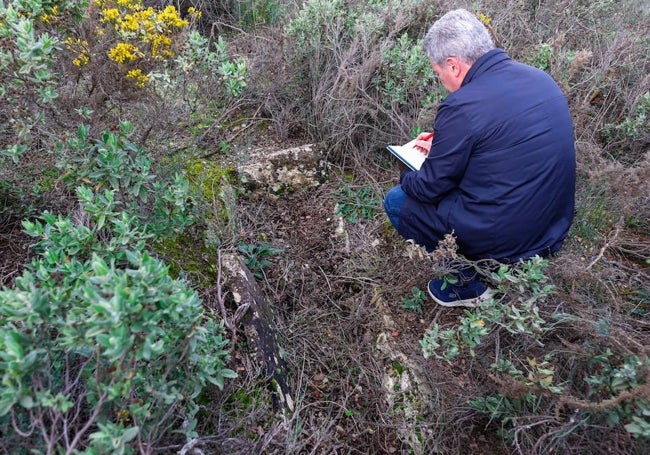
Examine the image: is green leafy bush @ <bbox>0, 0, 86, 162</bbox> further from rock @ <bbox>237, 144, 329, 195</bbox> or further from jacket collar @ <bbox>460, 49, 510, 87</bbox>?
jacket collar @ <bbox>460, 49, 510, 87</bbox>

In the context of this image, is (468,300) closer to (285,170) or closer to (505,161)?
(505,161)

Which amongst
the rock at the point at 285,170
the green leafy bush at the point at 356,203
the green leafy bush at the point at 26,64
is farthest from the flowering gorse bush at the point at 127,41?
the green leafy bush at the point at 356,203

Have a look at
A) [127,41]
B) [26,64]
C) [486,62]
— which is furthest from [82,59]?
[486,62]

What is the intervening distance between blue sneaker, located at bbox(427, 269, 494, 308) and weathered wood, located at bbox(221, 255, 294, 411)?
1005mm

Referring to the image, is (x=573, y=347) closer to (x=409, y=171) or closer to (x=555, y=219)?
(x=555, y=219)

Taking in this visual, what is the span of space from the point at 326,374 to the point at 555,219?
152cm

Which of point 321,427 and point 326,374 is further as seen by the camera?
point 326,374

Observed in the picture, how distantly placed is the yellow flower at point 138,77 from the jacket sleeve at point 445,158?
5.98 ft

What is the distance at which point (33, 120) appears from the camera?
6.75 ft

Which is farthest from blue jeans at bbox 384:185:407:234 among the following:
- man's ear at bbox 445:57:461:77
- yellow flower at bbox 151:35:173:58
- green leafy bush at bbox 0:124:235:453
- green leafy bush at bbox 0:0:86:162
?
green leafy bush at bbox 0:0:86:162

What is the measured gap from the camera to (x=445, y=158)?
86.5 inches

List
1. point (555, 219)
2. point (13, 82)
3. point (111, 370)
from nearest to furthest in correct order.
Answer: point (111, 370)
point (13, 82)
point (555, 219)

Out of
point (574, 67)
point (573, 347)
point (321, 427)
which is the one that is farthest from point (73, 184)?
point (574, 67)

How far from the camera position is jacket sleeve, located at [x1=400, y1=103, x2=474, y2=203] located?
83.1 inches
